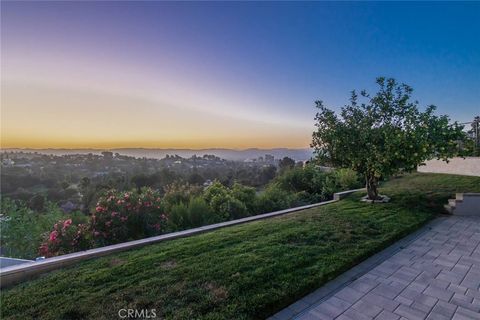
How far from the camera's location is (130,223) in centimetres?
525

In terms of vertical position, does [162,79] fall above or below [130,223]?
above

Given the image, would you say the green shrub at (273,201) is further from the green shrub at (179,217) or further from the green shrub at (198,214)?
the green shrub at (179,217)

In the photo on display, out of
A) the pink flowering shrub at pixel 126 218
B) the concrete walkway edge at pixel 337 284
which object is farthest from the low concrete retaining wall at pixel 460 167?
the pink flowering shrub at pixel 126 218

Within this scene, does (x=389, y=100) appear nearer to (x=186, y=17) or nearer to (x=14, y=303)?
(x=186, y=17)

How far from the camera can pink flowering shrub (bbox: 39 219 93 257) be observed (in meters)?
4.58

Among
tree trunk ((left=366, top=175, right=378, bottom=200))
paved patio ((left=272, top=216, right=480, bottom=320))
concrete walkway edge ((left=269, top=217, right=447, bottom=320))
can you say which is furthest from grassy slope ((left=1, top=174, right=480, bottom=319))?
tree trunk ((left=366, top=175, right=378, bottom=200))

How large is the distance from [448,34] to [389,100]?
420cm

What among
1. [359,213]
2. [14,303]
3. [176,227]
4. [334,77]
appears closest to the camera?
[14,303]

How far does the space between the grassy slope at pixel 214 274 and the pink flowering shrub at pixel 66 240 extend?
4.13ft

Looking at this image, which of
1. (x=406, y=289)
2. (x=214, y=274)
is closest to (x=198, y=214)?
(x=214, y=274)

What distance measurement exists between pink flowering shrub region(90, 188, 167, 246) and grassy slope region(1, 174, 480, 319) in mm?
1085

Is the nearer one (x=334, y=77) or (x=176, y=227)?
(x=176, y=227)

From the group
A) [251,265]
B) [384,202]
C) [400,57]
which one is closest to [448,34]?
[400,57]

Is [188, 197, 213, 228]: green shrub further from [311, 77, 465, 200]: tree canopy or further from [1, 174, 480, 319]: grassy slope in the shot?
[311, 77, 465, 200]: tree canopy
